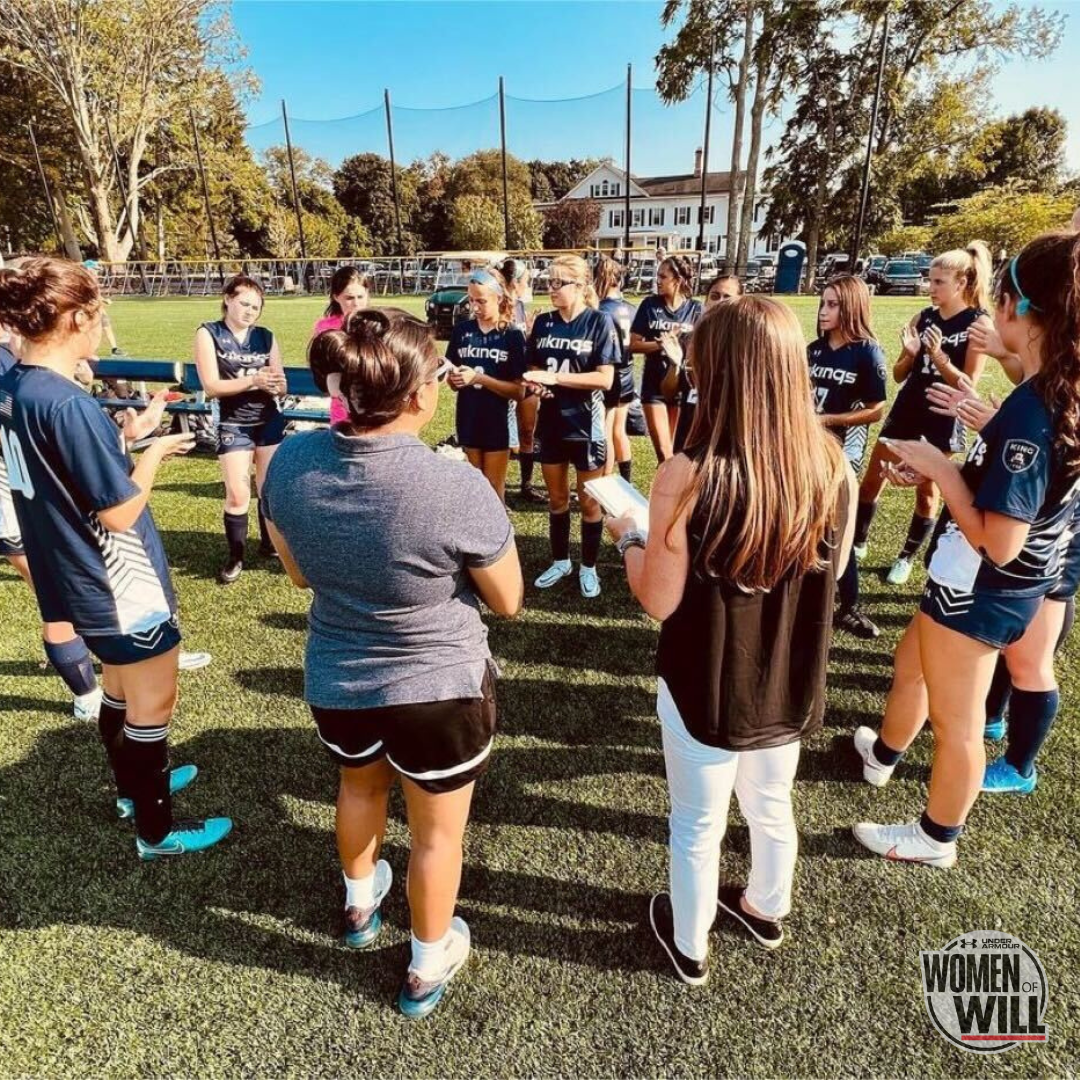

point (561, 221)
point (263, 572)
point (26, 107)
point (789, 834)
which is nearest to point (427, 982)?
point (789, 834)

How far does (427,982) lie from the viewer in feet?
6.73

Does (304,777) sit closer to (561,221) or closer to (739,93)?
(739,93)

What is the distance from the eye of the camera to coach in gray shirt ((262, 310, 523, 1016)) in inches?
60.4

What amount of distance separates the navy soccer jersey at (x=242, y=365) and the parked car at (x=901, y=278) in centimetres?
3241

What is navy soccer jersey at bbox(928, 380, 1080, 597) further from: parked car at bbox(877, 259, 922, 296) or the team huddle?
parked car at bbox(877, 259, 922, 296)

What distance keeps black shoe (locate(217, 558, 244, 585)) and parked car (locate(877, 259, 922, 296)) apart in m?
32.8

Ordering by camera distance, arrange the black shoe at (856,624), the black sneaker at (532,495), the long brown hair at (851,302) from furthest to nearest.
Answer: the black sneaker at (532,495) → the black shoe at (856,624) → the long brown hair at (851,302)

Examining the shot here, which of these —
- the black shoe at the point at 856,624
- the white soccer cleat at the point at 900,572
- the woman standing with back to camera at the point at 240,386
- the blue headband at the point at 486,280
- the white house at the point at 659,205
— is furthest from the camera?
the white house at the point at 659,205

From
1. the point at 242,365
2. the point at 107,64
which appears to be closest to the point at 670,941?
the point at 242,365

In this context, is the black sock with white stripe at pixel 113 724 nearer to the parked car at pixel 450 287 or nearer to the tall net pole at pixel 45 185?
the parked car at pixel 450 287

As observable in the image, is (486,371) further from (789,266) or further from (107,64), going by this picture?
(107,64)

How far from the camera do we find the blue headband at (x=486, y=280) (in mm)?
4688

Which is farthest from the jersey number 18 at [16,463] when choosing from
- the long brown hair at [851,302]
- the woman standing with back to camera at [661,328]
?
the woman standing with back to camera at [661,328]

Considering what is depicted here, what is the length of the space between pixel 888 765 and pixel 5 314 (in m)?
3.57
